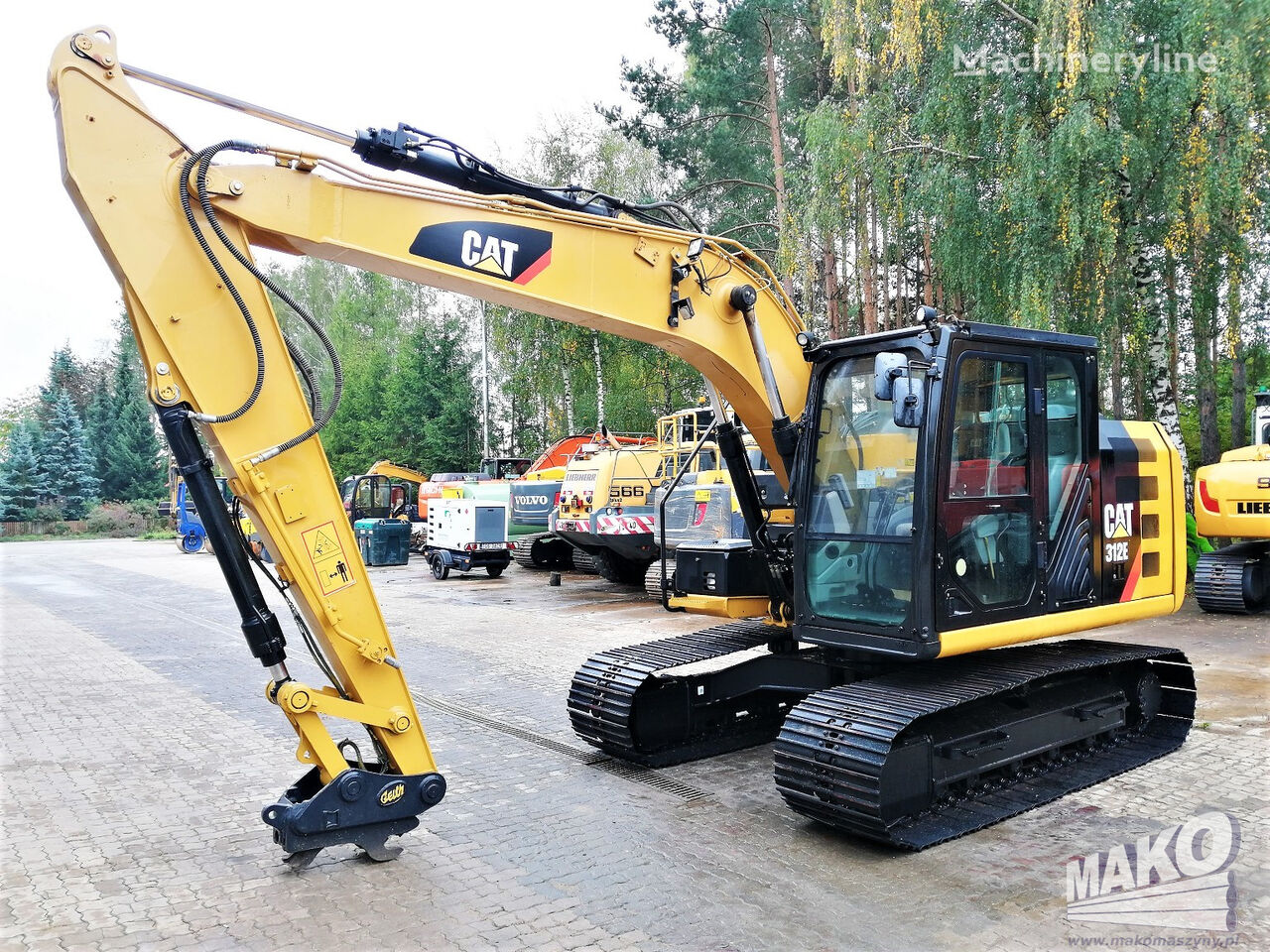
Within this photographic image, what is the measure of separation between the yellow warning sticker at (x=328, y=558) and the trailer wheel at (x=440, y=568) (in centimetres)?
1456

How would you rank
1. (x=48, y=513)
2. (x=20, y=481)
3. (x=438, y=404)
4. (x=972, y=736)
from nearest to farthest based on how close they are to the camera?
(x=972, y=736), (x=438, y=404), (x=48, y=513), (x=20, y=481)

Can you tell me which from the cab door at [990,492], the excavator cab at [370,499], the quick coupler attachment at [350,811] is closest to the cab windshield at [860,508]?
the cab door at [990,492]

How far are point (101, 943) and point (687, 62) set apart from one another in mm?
26425

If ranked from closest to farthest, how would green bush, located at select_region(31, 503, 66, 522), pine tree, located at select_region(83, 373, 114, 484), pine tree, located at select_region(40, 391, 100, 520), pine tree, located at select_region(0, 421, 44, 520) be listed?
pine tree, located at select_region(0, 421, 44, 520) → green bush, located at select_region(31, 503, 66, 522) → pine tree, located at select_region(40, 391, 100, 520) → pine tree, located at select_region(83, 373, 114, 484)

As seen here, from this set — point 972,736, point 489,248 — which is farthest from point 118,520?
point 972,736

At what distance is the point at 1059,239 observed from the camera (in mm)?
12352

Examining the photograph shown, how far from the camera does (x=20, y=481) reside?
45.0 meters

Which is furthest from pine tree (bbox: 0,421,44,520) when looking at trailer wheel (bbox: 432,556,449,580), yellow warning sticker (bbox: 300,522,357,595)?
yellow warning sticker (bbox: 300,522,357,595)

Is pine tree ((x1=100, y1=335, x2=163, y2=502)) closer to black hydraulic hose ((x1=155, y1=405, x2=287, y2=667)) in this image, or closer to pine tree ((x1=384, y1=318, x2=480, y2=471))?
pine tree ((x1=384, y1=318, x2=480, y2=471))

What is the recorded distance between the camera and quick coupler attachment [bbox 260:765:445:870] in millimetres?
4234

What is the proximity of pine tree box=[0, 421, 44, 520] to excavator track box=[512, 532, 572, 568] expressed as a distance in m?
35.4

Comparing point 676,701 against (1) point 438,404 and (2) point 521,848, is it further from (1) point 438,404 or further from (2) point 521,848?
(1) point 438,404

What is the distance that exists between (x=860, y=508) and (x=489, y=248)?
2290 mm

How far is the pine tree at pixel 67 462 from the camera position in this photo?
45781 mm
